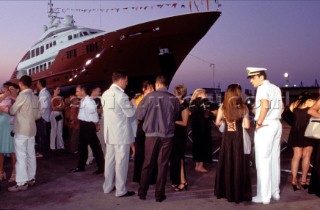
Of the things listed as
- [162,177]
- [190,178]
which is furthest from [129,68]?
[162,177]

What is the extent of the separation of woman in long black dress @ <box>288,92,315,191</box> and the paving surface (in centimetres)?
33

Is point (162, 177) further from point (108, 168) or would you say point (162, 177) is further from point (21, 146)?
point (21, 146)

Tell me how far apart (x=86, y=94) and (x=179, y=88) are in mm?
2188

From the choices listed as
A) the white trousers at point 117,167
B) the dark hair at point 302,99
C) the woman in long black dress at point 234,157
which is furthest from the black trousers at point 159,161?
the dark hair at point 302,99

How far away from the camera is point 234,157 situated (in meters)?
4.68

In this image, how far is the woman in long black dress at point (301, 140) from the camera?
17.6 feet

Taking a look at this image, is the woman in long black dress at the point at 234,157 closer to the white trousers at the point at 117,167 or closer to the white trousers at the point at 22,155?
the white trousers at the point at 117,167

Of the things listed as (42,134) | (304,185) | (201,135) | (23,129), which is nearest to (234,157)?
(304,185)

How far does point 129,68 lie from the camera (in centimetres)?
1934

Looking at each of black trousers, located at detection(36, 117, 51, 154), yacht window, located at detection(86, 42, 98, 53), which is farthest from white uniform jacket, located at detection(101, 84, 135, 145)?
yacht window, located at detection(86, 42, 98, 53)

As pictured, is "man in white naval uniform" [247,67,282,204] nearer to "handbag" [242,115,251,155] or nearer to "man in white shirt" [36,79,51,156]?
"handbag" [242,115,251,155]

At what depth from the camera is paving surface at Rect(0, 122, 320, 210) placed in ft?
14.8

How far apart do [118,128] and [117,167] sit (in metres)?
0.61

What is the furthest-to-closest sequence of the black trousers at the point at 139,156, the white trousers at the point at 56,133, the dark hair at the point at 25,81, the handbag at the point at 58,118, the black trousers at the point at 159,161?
the white trousers at the point at 56,133
the handbag at the point at 58,118
the black trousers at the point at 139,156
the dark hair at the point at 25,81
the black trousers at the point at 159,161
